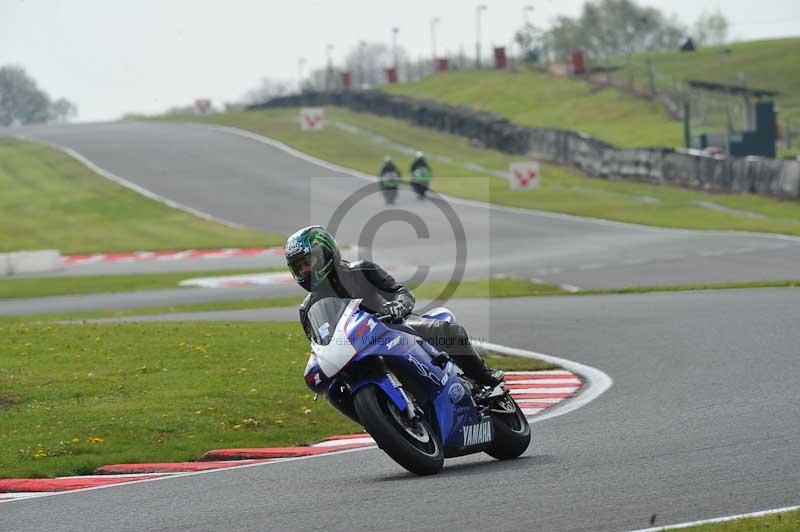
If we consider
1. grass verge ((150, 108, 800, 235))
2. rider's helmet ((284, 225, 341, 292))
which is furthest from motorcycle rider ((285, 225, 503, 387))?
grass verge ((150, 108, 800, 235))

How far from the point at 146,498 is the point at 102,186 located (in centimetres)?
4580

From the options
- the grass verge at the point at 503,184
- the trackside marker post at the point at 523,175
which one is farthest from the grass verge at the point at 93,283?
the trackside marker post at the point at 523,175

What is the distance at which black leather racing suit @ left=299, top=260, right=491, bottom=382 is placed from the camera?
343 inches

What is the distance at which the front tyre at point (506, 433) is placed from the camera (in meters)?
9.15

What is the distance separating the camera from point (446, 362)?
8969 millimetres

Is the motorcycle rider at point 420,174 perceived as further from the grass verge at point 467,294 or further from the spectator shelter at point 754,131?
the grass verge at point 467,294

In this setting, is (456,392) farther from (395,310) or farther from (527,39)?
(527,39)

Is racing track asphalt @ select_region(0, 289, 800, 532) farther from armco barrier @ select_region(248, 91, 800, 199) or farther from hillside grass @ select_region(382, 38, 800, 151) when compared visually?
hillside grass @ select_region(382, 38, 800, 151)

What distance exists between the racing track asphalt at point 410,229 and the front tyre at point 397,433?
15.1 m

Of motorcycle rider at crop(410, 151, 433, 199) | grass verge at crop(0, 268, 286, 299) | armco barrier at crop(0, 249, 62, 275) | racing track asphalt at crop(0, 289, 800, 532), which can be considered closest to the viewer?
racing track asphalt at crop(0, 289, 800, 532)

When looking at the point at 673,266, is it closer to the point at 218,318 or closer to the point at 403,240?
the point at 218,318

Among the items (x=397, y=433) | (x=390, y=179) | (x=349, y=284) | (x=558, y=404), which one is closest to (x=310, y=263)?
(x=349, y=284)

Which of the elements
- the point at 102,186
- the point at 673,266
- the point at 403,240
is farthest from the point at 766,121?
the point at 102,186

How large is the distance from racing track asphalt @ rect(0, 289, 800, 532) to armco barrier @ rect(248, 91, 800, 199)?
26766mm
